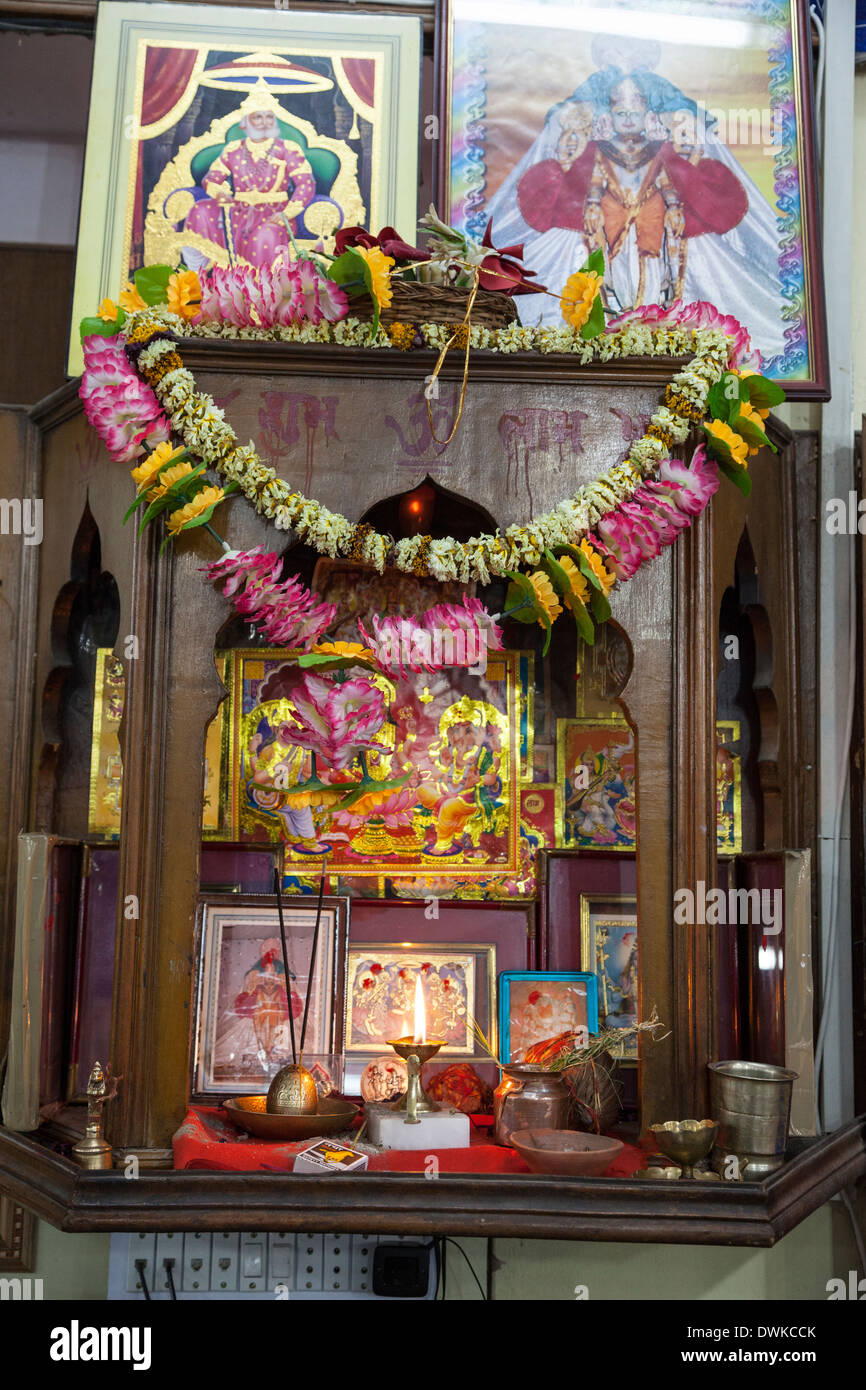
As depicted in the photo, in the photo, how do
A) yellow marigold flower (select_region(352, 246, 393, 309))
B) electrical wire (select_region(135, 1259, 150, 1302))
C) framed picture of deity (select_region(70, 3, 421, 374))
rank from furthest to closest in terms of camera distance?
1. framed picture of deity (select_region(70, 3, 421, 374))
2. electrical wire (select_region(135, 1259, 150, 1302))
3. yellow marigold flower (select_region(352, 246, 393, 309))

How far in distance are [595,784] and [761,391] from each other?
0.94 m

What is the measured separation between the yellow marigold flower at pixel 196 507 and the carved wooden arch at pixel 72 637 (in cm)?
36

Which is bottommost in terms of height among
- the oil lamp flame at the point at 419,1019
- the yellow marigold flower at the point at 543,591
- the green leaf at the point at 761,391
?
the oil lamp flame at the point at 419,1019

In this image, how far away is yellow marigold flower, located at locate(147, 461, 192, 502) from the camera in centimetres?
218

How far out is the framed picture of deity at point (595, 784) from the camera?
2.79m

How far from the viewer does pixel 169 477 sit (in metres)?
2.18

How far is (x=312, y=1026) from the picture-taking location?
2.60m

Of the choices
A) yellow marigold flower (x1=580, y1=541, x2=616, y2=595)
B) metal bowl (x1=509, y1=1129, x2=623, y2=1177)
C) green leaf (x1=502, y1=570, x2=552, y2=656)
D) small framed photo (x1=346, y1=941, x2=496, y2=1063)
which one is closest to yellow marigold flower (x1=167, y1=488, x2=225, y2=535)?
green leaf (x1=502, y1=570, x2=552, y2=656)

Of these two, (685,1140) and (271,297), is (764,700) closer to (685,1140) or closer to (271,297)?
(685,1140)

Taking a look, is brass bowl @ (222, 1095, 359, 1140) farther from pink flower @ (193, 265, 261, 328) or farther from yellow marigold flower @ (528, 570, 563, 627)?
pink flower @ (193, 265, 261, 328)

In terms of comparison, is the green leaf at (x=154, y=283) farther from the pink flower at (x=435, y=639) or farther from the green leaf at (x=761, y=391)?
the green leaf at (x=761, y=391)

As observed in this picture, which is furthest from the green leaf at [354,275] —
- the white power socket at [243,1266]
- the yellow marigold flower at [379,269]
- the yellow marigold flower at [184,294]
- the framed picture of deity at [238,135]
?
the white power socket at [243,1266]

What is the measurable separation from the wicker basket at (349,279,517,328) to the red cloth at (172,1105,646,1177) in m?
1.46
